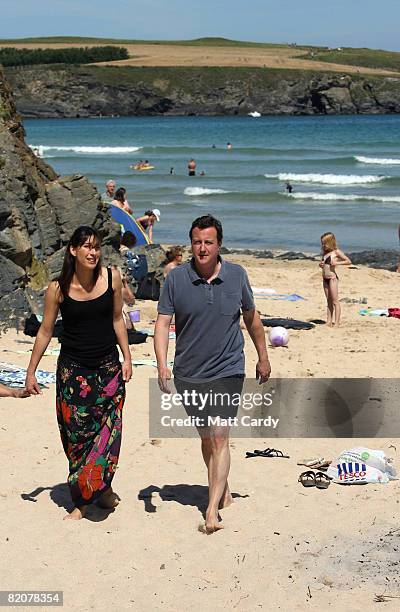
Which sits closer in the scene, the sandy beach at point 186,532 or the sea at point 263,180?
the sandy beach at point 186,532

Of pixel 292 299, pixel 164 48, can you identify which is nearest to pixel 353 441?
pixel 292 299

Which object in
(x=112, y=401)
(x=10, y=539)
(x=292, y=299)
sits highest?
(x=112, y=401)

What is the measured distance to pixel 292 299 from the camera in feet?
47.3

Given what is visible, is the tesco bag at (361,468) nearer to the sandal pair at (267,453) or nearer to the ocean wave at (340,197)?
the sandal pair at (267,453)

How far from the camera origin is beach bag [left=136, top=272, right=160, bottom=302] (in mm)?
13305

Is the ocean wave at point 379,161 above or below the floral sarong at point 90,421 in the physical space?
below

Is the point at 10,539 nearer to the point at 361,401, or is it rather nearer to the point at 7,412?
the point at 7,412

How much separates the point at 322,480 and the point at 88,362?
1804 millimetres

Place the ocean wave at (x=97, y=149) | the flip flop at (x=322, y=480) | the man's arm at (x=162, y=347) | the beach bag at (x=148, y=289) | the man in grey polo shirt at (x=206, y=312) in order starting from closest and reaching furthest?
1. the man in grey polo shirt at (x=206, y=312)
2. the man's arm at (x=162, y=347)
3. the flip flop at (x=322, y=480)
4. the beach bag at (x=148, y=289)
5. the ocean wave at (x=97, y=149)

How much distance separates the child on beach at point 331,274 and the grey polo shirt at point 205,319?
682 cm

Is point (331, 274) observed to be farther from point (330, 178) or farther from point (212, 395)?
point (330, 178)

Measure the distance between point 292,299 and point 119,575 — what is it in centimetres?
943

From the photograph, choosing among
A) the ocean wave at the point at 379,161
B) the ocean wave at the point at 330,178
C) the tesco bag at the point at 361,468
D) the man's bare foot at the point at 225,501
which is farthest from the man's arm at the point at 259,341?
the ocean wave at the point at 379,161

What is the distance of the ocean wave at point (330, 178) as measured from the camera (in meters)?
38.5
